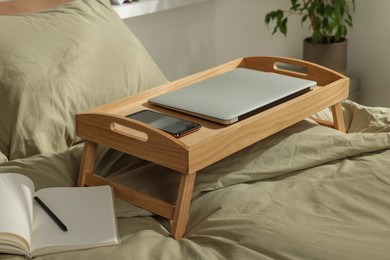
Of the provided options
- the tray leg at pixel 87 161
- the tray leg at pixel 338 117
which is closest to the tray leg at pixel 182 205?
the tray leg at pixel 87 161

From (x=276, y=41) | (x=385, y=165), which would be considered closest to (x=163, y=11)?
(x=276, y=41)

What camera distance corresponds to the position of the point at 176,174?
4.97ft

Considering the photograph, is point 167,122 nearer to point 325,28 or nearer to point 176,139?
point 176,139

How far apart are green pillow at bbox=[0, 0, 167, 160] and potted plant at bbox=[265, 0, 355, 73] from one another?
3.75 feet

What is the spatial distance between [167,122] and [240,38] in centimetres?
181

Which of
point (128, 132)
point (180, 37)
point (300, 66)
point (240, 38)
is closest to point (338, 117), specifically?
point (300, 66)

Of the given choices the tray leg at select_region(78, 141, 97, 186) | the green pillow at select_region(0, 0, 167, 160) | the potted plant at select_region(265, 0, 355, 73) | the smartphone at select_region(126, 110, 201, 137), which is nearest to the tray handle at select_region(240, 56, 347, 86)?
the green pillow at select_region(0, 0, 167, 160)

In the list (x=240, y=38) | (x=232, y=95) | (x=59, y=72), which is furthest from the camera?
(x=240, y=38)

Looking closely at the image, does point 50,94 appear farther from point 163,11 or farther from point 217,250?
point 163,11

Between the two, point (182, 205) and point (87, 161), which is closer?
point (182, 205)

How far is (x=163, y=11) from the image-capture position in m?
2.79

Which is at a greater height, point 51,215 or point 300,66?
point 300,66

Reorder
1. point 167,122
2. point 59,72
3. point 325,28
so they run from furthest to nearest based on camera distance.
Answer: point 325,28
point 59,72
point 167,122

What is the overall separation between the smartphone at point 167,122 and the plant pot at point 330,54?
59.5 inches
